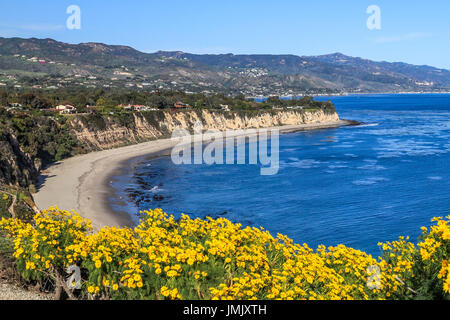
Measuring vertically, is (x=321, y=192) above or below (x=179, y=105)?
below

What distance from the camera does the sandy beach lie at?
115ft

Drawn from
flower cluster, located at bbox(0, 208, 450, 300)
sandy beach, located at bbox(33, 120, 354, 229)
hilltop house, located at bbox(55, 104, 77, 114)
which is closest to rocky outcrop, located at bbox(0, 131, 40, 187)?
sandy beach, located at bbox(33, 120, 354, 229)

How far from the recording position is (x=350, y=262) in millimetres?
10484

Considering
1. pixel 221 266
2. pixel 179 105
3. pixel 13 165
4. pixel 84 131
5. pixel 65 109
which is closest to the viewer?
pixel 221 266

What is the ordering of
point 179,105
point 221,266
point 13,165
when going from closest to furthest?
point 221,266, point 13,165, point 179,105

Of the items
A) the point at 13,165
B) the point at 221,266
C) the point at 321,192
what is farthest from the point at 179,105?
the point at 221,266

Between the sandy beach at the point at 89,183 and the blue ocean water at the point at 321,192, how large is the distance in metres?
2.89

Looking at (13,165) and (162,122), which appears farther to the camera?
(162,122)

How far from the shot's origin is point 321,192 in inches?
1783

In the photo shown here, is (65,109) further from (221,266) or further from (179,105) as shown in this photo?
(221,266)

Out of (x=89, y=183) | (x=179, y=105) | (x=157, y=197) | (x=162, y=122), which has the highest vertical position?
(x=179, y=105)

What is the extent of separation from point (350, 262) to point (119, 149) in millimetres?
68999

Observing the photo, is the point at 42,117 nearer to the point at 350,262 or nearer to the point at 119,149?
the point at 119,149

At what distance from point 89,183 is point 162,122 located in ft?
165
